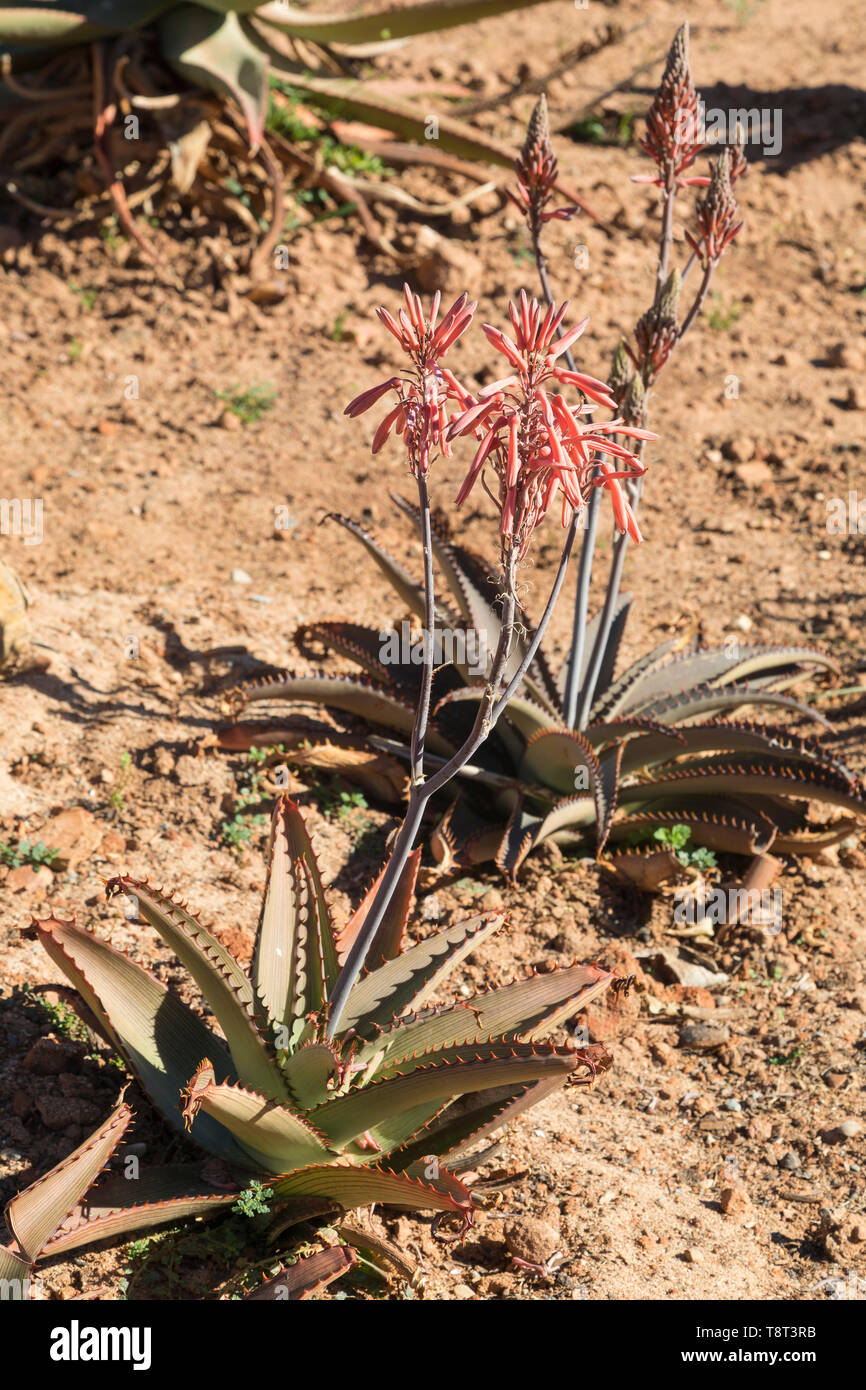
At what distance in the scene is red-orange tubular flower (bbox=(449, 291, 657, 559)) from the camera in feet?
5.34

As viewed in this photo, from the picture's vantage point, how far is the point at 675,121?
2857 millimetres

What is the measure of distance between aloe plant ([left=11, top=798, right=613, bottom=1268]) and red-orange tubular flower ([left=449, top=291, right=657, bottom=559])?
3.22 ft

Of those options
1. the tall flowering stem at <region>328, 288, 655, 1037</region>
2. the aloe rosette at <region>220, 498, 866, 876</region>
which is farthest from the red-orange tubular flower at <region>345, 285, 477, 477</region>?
the aloe rosette at <region>220, 498, 866, 876</region>

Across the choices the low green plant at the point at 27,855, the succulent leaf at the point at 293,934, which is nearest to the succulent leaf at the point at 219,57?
the low green plant at the point at 27,855

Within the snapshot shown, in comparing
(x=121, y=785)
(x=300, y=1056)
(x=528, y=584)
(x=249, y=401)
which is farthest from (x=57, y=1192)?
(x=249, y=401)

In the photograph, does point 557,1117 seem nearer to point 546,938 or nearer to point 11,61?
point 546,938

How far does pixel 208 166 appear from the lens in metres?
5.90

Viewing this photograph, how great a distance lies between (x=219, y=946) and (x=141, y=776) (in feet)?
4.09

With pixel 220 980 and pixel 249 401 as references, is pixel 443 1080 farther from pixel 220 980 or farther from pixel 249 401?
pixel 249 401

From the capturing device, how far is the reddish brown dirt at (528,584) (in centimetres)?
269

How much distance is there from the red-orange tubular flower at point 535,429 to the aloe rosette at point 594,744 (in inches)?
62.7

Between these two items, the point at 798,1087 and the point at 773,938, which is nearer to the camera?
the point at 798,1087
